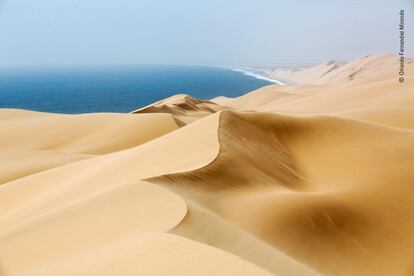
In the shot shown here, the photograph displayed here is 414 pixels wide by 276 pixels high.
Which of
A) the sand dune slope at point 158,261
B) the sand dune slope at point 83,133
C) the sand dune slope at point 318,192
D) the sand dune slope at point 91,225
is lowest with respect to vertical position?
the sand dune slope at point 83,133

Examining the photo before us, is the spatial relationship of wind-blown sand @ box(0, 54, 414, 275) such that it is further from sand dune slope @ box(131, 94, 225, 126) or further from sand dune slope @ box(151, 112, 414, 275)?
sand dune slope @ box(131, 94, 225, 126)

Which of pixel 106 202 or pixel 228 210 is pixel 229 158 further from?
pixel 106 202

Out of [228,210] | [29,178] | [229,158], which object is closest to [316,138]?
[229,158]

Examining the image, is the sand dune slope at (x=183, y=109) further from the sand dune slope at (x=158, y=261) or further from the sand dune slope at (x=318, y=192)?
the sand dune slope at (x=158, y=261)

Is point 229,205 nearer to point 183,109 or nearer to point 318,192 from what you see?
point 318,192

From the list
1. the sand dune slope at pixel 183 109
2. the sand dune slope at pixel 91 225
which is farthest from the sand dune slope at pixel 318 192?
the sand dune slope at pixel 183 109

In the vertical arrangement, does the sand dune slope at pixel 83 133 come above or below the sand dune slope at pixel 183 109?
above

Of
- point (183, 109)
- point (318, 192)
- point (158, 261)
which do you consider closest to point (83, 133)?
point (183, 109)

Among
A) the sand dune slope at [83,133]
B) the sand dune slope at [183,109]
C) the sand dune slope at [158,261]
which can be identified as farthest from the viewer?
the sand dune slope at [183,109]
